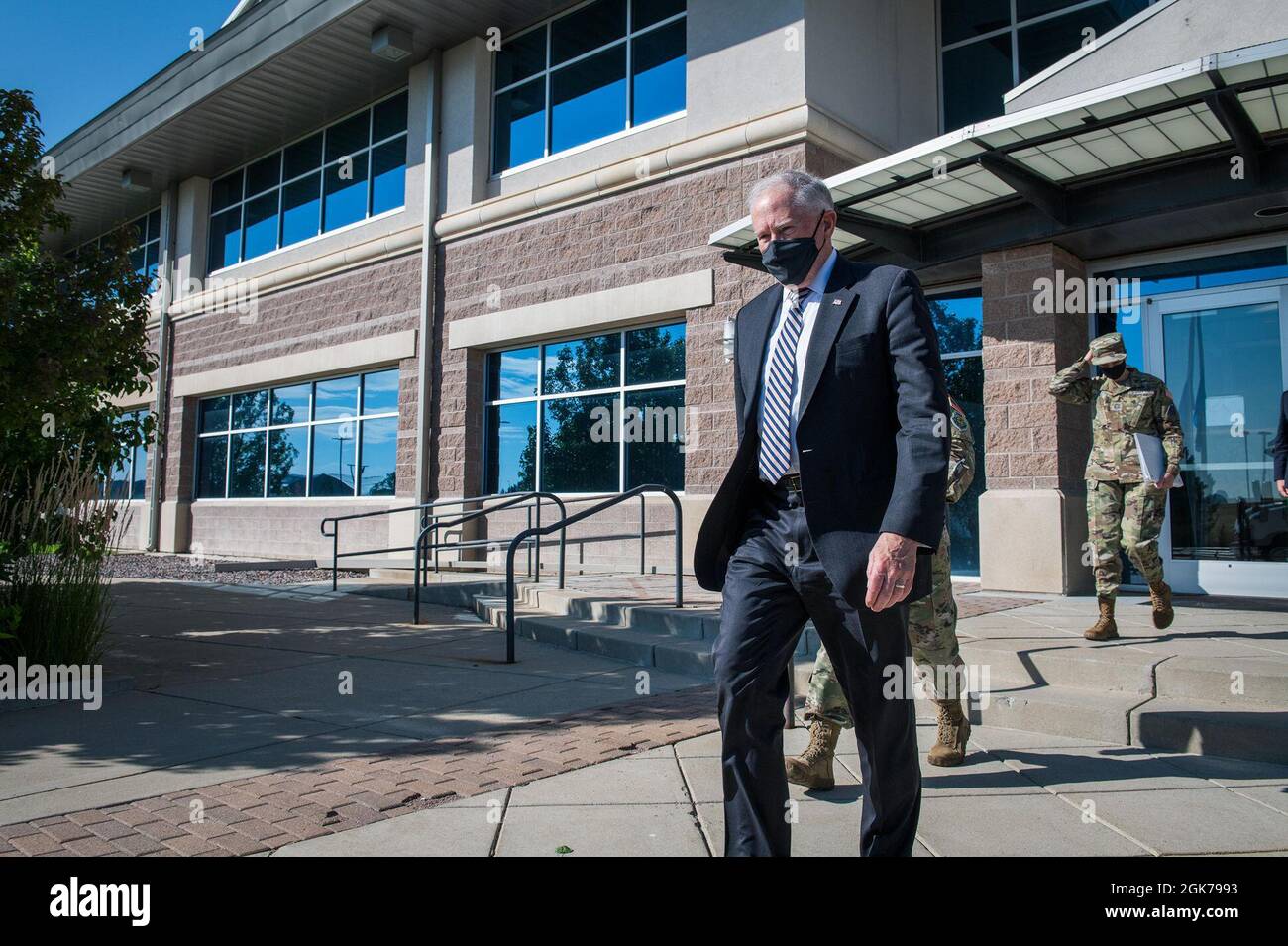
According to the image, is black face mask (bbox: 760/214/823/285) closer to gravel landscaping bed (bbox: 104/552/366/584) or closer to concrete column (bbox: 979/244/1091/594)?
concrete column (bbox: 979/244/1091/594)

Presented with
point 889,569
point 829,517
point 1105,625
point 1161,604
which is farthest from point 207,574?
point 889,569

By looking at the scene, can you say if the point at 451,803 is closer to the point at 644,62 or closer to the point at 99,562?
the point at 99,562

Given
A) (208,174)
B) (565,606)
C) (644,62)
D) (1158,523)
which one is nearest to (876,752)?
(1158,523)

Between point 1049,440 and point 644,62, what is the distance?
7.01 m

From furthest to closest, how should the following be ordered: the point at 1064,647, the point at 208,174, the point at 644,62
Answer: the point at 208,174 → the point at 644,62 → the point at 1064,647

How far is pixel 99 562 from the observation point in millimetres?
6109

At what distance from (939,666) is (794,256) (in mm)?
2220

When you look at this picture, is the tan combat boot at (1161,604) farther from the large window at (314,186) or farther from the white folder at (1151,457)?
the large window at (314,186)

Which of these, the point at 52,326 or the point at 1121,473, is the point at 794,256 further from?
the point at 52,326

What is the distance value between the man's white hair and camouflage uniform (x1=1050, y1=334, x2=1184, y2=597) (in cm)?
396

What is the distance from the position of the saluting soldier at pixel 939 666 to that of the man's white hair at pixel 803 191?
1604 mm

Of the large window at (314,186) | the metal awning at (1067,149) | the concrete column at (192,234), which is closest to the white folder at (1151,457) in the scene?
the metal awning at (1067,149)

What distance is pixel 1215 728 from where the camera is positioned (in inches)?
171

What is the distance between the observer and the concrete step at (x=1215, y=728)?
421 centimetres
